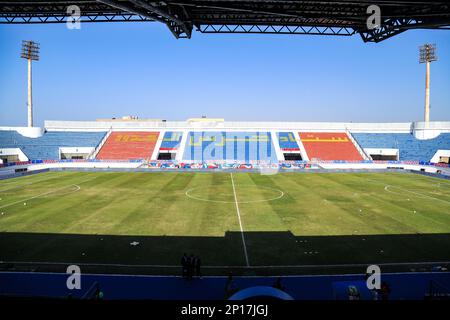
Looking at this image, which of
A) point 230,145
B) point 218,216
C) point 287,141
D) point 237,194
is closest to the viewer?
point 218,216

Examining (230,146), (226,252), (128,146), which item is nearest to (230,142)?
(230,146)

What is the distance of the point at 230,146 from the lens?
63500mm

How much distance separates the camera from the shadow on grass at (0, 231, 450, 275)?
14.2m

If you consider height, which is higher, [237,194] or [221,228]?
[237,194]

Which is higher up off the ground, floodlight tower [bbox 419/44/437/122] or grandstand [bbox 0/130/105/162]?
floodlight tower [bbox 419/44/437/122]

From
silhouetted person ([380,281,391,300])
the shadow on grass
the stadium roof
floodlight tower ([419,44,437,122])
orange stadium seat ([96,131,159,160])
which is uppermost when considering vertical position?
floodlight tower ([419,44,437,122])

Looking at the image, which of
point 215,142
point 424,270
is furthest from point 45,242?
point 215,142

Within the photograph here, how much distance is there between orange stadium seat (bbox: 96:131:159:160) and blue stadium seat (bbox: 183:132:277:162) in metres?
7.96

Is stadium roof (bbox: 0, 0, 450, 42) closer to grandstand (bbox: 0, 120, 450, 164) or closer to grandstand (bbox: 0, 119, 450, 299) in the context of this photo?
grandstand (bbox: 0, 119, 450, 299)

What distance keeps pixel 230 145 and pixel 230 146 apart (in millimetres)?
495

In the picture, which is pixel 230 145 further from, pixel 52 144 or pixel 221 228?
pixel 221 228

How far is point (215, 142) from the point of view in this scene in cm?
6512

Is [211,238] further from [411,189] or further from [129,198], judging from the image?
[411,189]

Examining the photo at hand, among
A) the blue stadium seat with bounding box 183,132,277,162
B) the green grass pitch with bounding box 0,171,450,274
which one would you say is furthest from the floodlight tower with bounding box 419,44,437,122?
the green grass pitch with bounding box 0,171,450,274
